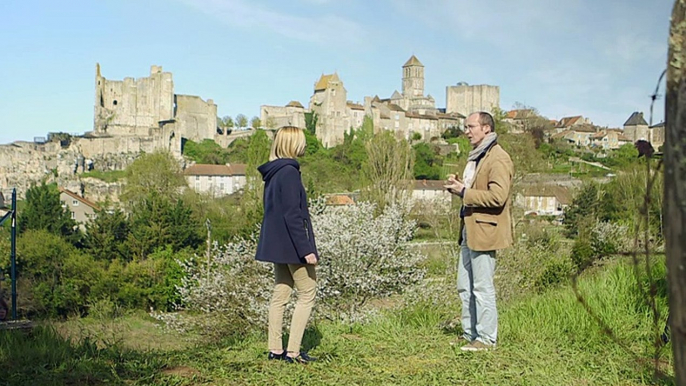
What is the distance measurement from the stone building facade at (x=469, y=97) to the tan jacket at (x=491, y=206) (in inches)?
3488

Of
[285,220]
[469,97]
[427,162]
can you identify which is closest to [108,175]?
[427,162]

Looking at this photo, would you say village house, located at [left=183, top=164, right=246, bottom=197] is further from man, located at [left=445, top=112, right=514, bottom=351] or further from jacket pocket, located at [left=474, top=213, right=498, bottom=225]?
jacket pocket, located at [left=474, top=213, right=498, bottom=225]

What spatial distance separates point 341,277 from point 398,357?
20.4 ft

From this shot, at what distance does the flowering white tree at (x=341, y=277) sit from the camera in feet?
33.3

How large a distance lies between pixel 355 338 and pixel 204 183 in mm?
52751

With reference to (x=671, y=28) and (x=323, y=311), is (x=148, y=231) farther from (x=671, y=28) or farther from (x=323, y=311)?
(x=671, y=28)

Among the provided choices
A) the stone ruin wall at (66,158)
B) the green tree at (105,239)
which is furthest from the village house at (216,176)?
the green tree at (105,239)

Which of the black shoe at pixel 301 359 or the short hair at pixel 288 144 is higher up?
the short hair at pixel 288 144

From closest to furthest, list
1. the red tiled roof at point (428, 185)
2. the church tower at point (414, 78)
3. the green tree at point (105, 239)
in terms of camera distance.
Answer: the green tree at point (105, 239) < the red tiled roof at point (428, 185) < the church tower at point (414, 78)

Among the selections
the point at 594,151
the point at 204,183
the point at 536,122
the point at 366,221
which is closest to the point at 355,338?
the point at 366,221

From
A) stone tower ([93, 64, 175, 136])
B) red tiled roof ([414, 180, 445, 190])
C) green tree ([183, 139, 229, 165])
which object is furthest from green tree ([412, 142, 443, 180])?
stone tower ([93, 64, 175, 136])

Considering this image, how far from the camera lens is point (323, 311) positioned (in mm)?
9453

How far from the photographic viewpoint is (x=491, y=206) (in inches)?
162

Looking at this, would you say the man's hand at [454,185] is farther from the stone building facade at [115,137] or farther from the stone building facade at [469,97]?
the stone building facade at [469,97]
